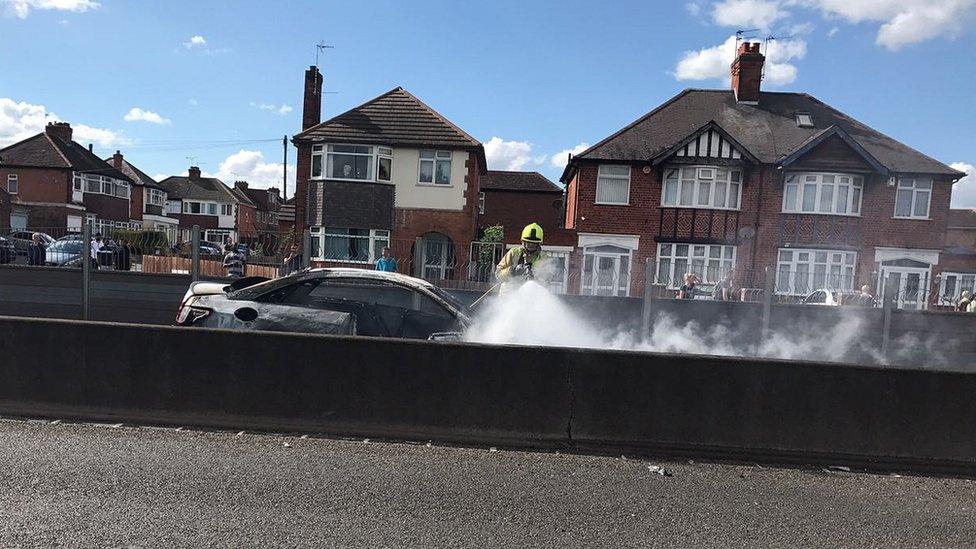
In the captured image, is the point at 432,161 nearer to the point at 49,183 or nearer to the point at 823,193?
the point at 823,193

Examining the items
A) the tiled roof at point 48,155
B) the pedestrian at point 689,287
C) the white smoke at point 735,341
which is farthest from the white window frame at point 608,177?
the tiled roof at point 48,155

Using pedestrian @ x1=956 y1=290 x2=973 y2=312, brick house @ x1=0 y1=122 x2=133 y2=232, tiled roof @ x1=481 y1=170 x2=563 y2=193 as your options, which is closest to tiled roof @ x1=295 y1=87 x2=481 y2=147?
tiled roof @ x1=481 y1=170 x2=563 y2=193

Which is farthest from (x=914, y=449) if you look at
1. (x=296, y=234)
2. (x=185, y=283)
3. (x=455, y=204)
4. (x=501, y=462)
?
(x=296, y=234)

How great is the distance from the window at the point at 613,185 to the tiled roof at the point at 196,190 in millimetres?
53572

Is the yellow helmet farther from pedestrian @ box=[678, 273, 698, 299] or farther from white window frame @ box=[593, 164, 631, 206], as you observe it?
white window frame @ box=[593, 164, 631, 206]

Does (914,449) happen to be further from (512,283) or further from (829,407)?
(512,283)

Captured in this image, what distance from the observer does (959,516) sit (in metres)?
4.16

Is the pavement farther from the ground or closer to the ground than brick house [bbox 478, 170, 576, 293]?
closer to the ground

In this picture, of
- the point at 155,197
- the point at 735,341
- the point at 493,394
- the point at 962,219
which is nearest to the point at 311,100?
the point at 735,341

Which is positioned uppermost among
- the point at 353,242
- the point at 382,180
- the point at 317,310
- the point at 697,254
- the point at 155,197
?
the point at 155,197

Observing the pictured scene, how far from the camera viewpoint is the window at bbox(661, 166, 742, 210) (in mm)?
24344

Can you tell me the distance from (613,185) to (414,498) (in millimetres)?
22010

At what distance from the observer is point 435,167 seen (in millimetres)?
24672

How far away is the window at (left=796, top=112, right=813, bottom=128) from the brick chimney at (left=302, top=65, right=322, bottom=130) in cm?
2036
